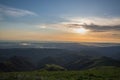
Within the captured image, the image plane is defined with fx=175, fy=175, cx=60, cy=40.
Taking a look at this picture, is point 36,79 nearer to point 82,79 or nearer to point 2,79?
point 2,79

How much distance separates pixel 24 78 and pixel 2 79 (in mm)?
3098

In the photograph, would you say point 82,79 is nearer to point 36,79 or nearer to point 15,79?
point 36,79

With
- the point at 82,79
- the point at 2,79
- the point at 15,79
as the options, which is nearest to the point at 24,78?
the point at 15,79

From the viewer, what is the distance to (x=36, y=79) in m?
21.5

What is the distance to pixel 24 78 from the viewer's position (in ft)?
70.5

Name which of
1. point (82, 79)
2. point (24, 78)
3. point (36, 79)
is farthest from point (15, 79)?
point (82, 79)

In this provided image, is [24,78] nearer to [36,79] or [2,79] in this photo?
[36,79]

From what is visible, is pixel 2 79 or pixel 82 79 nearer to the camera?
pixel 2 79

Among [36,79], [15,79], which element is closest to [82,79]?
[36,79]

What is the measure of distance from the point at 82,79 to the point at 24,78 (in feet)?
29.2

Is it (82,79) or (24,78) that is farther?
(82,79)

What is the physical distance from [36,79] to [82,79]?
766cm

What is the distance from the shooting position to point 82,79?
25.8 metres

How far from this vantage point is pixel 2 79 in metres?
22.3
